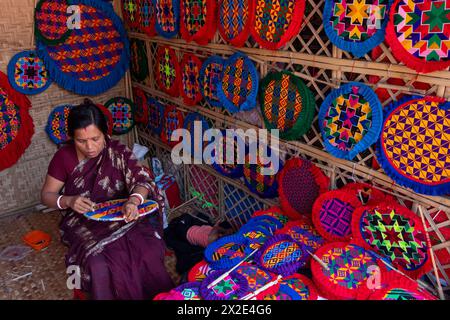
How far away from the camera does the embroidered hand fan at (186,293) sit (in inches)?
57.6

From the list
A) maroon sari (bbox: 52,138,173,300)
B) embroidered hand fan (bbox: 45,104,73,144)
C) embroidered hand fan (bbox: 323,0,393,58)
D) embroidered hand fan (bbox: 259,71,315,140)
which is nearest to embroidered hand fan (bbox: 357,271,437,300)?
embroidered hand fan (bbox: 259,71,315,140)

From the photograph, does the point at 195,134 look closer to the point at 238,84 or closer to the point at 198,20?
the point at 238,84

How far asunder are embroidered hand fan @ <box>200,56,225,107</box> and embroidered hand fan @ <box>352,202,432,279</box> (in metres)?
1.17

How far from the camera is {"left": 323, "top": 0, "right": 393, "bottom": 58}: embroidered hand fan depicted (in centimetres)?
142

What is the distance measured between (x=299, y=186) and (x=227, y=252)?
1.64 feet

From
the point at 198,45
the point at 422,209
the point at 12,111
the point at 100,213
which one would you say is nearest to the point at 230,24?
the point at 198,45

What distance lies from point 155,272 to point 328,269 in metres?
0.86

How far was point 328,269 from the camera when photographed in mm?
1508

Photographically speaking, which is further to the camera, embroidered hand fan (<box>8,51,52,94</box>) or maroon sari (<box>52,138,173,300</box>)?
embroidered hand fan (<box>8,51,52,94</box>)

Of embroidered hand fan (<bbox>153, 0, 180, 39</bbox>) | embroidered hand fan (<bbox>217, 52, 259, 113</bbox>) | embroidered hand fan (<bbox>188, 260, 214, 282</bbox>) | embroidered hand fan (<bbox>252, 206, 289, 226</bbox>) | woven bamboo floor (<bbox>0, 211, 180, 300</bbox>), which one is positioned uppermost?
embroidered hand fan (<bbox>153, 0, 180, 39</bbox>)

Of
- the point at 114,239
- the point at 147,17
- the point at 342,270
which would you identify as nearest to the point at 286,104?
the point at 342,270

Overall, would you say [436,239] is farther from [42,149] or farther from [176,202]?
[42,149]

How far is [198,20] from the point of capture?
232 centimetres

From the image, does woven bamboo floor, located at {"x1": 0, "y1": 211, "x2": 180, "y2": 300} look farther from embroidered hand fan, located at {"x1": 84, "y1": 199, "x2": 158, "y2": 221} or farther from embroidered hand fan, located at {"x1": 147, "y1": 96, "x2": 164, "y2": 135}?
embroidered hand fan, located at {"x1": 147, "y1": 96, "x2": 164, "y2": 135}
